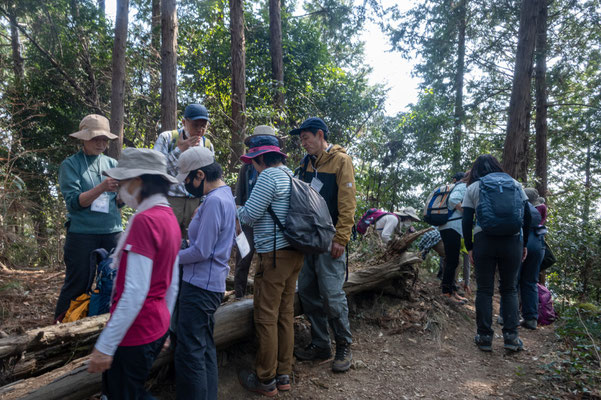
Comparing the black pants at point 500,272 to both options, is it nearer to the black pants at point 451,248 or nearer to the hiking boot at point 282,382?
Answer: the black pants at point 451,248

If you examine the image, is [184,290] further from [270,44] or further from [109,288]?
[270,44]

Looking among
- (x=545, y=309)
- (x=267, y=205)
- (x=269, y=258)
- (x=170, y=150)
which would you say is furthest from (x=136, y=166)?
(x=545, y=309)

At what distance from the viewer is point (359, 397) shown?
11.4ft

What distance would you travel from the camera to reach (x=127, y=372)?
6.52ft

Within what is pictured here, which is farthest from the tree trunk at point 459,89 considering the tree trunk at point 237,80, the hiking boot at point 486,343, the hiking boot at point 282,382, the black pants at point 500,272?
the hiking boot at point 282,382

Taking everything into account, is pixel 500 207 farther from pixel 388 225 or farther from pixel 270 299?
pixel 388 225

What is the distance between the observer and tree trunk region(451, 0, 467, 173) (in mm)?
11576

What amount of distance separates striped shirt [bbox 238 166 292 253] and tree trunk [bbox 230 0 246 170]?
5.15 metres

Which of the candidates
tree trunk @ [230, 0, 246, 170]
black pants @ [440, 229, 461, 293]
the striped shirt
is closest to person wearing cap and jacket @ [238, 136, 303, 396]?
the striped shirt

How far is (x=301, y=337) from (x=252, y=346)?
2.14 feet

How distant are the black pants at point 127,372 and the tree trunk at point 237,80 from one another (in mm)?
6509

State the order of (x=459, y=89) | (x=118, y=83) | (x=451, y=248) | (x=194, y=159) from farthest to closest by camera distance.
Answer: (x=459, y=89) → (x=118, y=83) → (x=451, y=248) → (x=194, y=159)

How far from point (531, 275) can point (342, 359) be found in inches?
132

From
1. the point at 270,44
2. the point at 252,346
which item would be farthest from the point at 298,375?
the point at 270,44
